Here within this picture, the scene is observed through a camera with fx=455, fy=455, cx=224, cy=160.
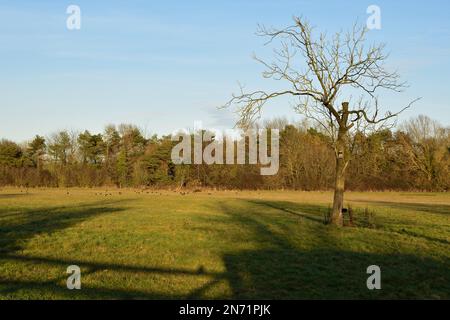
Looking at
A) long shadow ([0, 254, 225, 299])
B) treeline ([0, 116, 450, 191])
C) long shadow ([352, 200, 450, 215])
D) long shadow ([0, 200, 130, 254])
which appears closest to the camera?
long shadow ([0, 254, 225, 299])

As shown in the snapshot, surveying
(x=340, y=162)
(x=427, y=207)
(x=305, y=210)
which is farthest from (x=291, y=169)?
(x=340, y=162)

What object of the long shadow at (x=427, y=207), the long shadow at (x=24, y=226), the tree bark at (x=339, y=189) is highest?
the tree bark at (x=339, y=189)

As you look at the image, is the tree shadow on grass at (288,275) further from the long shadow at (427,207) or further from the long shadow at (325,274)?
the long shadow at (427,207)

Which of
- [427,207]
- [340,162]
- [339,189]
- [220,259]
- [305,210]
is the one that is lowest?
[427,207]

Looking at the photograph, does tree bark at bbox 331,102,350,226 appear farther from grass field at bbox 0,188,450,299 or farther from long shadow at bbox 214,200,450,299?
long shadow at bbox 214,200,450,299

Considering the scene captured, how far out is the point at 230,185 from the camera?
65.1 m

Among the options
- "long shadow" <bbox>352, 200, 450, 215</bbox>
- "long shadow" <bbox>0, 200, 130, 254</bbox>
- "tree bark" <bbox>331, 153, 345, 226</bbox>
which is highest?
"tree bark" <bbox>331, 153, 345, 226</bbox>

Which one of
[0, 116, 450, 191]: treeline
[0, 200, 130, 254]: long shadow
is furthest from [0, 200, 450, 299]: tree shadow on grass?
[0, 116, 450, 191]: treeline

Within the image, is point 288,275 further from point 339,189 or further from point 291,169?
point 291,169

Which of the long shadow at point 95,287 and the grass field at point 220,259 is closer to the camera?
the long shadow at point 95,287

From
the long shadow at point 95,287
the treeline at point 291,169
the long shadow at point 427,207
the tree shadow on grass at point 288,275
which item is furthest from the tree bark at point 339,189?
the treeline at point 291,169

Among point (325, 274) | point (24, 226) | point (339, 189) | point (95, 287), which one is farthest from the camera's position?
point (339, 189)
